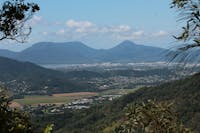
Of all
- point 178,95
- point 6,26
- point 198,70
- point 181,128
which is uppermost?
point 6,26

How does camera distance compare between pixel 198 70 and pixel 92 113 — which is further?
pixel 92 113

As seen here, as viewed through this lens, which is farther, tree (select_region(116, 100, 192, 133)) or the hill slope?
the hill slope

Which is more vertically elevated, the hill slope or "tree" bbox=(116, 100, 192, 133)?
"tree" bbox=(116, 100, 192, 133)

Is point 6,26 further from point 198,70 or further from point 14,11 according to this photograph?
point 198,70

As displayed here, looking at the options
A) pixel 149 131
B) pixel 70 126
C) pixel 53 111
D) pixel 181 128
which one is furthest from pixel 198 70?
pixel 53 111

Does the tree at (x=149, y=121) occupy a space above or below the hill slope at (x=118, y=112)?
above

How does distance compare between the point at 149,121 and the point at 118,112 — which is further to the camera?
the point at 118,112

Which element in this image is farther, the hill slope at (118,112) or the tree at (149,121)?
the hill slope at (118,112)

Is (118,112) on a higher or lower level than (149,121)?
lower
